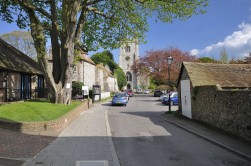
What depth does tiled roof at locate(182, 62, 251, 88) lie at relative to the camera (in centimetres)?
1970

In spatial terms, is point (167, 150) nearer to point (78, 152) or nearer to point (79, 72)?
point (78, 152)

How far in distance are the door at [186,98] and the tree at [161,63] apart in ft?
113

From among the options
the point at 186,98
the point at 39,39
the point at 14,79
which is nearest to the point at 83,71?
the point at 14,79

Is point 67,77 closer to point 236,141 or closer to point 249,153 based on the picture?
point 236,141

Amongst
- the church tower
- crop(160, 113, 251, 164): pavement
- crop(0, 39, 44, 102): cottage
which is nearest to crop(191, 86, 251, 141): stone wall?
crop(160, 113, 251, 164): pavement

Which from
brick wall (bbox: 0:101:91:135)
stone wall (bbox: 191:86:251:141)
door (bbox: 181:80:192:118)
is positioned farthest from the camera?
door (bbox: 181:80:192:118)

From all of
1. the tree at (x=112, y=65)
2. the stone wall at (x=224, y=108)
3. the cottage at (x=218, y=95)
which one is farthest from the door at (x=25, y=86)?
the tree at (x=112, y=65)

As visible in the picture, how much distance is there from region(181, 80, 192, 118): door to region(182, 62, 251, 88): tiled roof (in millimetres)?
1076

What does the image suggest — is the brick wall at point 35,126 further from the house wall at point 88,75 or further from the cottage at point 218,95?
the house wall at point 88,75

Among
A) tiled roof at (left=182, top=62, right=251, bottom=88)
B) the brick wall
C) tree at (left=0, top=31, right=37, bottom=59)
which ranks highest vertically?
tree at (left=0, top=31, right=37, bottom=59)

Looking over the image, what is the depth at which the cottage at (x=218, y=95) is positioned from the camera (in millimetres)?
12813

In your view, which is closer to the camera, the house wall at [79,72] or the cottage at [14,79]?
the cottage at [14,79]

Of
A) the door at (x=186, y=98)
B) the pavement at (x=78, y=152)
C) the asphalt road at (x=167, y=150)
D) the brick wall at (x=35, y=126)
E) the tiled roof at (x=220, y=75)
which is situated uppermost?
the tiled roof at (x=220, y=75)

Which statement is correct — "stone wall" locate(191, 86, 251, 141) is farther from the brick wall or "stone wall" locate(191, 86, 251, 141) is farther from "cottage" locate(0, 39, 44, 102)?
"cottage" locate(0, 39, 44, 102)
